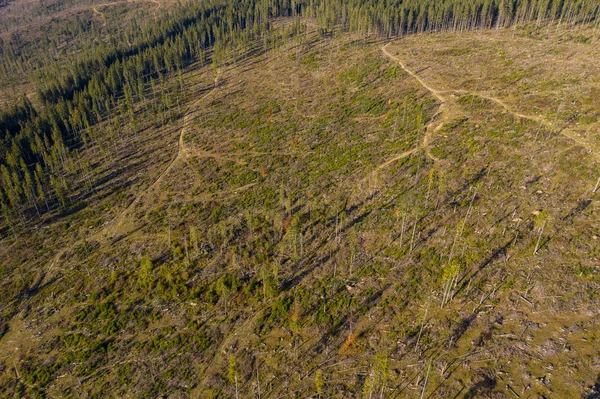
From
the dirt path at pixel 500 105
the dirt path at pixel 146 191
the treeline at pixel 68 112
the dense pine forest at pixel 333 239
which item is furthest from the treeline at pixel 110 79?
the dirt path at pixel 500 105

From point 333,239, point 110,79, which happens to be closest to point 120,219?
point 333,239

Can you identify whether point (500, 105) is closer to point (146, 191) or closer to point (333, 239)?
point (333, 239)

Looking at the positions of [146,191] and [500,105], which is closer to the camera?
[500,105]

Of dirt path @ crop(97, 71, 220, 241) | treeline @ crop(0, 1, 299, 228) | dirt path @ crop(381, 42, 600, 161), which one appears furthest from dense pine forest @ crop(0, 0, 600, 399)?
treeline @ crop(0, 1, 299, 228)

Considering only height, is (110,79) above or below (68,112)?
above

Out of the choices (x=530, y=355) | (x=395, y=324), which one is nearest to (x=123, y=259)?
(x=395, y=324)

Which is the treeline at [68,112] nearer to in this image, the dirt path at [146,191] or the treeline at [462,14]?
the dirt path at [146,191]
